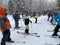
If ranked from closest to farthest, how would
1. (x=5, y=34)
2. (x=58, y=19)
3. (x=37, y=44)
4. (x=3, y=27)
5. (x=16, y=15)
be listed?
1. (x=3, y=27)
2. (x=5, y=34)
3. (x=37, y=44)
4. (x=58, y=19)
5. (x=16, y=15)

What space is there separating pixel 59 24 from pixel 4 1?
82346 millimetres

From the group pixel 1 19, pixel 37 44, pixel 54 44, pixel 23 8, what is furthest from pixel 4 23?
pixel 23 8

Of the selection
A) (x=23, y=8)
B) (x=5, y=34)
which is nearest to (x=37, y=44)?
(x=5, y=34)

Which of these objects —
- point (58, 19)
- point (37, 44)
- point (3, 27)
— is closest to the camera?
point (3, 27)

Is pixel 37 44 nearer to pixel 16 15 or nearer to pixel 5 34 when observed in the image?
pixel 5 34

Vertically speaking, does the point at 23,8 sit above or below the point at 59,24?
below

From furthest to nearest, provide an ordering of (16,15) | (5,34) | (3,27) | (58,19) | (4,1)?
(4,1)
(16,15)
(58,19)
(5,34)
(3,27)

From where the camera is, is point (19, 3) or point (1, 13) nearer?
point (1, 13)

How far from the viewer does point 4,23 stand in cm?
1004

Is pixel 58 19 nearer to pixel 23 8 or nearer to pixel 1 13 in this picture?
pixel 1 13

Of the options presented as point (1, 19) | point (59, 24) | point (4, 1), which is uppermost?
point (1, 19)

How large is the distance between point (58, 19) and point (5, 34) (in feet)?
13.5

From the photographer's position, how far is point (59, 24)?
13945 millimetres

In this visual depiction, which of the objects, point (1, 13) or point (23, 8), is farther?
point (23, 8)
